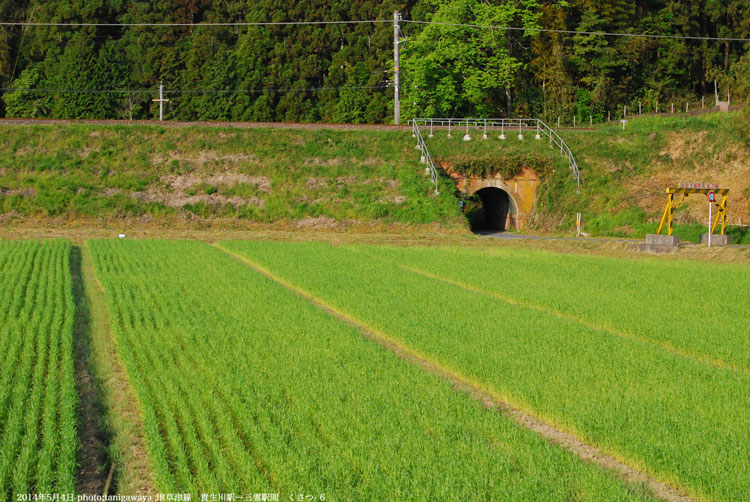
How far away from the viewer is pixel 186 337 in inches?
511

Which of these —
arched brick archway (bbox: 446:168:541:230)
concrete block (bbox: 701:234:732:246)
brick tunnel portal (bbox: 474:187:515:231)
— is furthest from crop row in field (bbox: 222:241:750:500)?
brick tunnel portal (bbox: 474:187:515:231)

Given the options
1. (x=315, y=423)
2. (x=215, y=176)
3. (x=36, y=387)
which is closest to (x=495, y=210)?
(x=215, y=176)

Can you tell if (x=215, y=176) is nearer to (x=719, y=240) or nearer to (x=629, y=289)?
(x=719, y=240)

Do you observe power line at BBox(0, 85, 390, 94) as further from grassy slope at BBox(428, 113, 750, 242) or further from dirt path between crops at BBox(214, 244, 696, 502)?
dirt path between crops at BBox(214, 244, 696, 502)

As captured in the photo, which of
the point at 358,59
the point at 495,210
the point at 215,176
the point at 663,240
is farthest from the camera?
the point at 358,59

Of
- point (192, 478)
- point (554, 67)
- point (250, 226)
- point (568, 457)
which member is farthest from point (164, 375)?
point (554, 67)

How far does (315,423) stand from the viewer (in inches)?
338

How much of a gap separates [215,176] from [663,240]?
22.5 meters

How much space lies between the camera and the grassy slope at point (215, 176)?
121ft

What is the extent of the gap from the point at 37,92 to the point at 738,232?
58827 millimetres

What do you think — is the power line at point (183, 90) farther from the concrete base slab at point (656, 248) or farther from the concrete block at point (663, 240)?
the concrete block at point (663, 240)

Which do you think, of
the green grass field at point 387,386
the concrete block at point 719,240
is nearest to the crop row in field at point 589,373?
the green grass field at point 387,386

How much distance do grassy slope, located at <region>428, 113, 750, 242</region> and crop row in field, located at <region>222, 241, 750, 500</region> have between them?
17752 mm

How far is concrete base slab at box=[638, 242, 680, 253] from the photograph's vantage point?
2758cm
